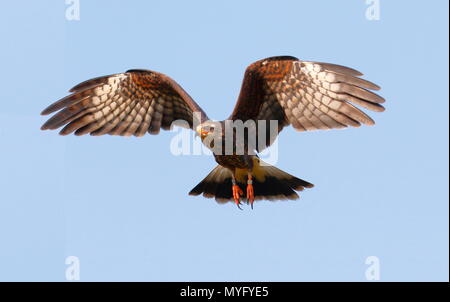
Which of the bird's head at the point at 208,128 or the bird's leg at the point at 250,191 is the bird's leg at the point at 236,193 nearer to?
the bird's leg at the point at 250,191

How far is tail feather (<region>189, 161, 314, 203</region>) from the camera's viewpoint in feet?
37.7

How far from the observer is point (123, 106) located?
11570 mm

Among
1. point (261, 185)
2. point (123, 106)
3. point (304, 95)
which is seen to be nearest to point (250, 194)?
point (261, 185)

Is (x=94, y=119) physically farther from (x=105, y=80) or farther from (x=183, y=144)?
(x=183, y=144)

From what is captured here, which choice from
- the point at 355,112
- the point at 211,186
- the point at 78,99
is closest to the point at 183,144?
the point at 211,186

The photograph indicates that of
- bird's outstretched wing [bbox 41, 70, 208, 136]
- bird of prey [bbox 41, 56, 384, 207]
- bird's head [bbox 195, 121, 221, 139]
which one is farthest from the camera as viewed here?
bird's outstretched wing [bbox 41, 70, 208, 136]

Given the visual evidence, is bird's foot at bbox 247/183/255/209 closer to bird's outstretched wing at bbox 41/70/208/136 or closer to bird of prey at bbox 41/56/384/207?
bird of prey at bbox 41/56/384/207

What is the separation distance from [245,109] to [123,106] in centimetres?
209

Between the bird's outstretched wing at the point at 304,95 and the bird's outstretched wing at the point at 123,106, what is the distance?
3.83 ft

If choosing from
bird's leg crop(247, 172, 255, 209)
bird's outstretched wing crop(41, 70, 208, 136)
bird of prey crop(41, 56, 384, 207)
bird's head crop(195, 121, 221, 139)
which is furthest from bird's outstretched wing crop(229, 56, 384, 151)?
bird's outstretched wing crop(41, 70, 208, 136)

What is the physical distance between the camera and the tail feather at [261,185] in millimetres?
11492

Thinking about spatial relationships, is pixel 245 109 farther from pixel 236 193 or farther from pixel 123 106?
pixel 123 106

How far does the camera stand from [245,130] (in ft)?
35.7
